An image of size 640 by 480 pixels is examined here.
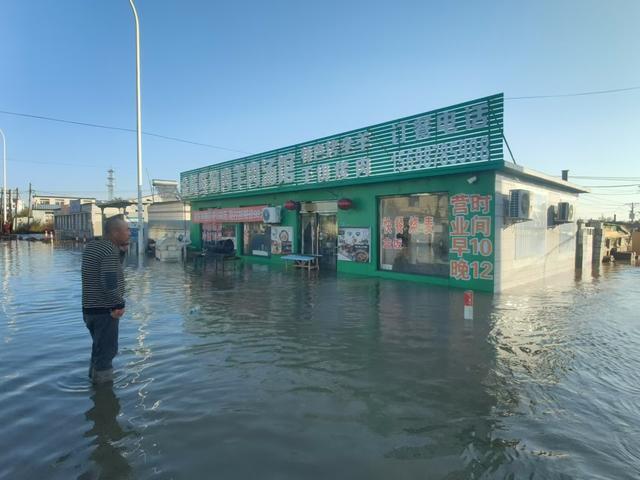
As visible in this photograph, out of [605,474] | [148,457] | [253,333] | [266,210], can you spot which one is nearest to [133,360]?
[253,333]

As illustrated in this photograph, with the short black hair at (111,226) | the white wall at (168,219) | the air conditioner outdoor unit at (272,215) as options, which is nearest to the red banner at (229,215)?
the air conditioner outdoor unit at (272,215)

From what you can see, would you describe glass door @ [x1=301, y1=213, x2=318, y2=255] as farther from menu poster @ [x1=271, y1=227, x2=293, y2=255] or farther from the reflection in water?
the reflection in water

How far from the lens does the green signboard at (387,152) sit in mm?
11979

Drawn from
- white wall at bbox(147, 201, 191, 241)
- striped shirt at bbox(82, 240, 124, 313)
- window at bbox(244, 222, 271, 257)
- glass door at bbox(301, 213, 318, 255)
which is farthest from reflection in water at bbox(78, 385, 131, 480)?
white wall at bbox(147, 201, 191, 241)

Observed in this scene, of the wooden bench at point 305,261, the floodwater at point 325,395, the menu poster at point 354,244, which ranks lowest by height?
the floodwater at point 325,395

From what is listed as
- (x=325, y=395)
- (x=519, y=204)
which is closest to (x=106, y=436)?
(x=325, y=395)

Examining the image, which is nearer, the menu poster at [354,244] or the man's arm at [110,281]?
the man's arm at [110,281]

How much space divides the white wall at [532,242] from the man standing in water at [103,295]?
33.7 feet

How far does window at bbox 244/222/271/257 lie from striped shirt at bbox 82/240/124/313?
53.2 feet

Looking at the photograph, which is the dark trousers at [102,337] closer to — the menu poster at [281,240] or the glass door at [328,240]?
the glass door at [328,240]

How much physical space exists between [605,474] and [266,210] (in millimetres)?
17758

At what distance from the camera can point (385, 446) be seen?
3.59 metres

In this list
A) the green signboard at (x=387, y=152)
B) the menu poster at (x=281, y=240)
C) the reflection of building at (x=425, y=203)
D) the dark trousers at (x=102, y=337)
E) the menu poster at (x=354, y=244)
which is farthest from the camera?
the menu poster at (x=281, y=240)

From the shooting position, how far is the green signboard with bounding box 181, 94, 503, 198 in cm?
1198
